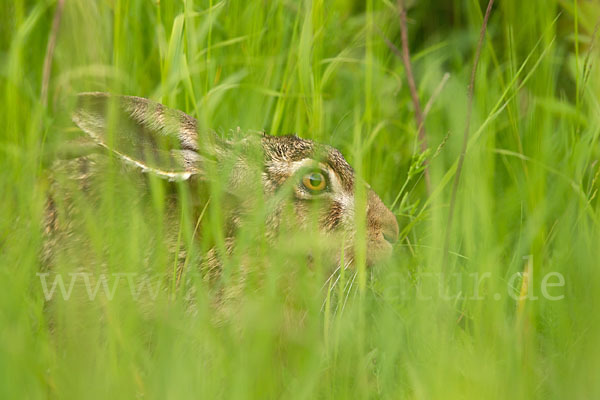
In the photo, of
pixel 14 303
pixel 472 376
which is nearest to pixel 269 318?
pixel 472 376

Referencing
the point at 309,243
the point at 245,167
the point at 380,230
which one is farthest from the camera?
the point at 245,167

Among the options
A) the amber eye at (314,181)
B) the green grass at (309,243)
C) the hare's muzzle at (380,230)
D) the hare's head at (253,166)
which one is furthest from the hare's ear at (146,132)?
the hare's muzzle at (380,230)

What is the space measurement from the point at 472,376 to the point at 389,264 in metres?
1.27

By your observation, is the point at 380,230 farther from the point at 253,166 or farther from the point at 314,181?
the point at 253,166

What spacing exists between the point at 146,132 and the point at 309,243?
0.87 metres

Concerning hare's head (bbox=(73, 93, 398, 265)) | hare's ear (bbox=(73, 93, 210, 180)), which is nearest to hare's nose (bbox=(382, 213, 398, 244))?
hare's head (bbox=(73, 93, 398, 265))

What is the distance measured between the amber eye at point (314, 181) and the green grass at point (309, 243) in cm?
20

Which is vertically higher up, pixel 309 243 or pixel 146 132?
pixel 146 132

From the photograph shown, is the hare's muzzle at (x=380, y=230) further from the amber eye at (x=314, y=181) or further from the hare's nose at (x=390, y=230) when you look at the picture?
the amber eye at (x=314, y=181)

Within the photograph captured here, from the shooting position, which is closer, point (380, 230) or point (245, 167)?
point (380, 230)

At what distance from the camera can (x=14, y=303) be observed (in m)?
2.79

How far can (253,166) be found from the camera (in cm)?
390

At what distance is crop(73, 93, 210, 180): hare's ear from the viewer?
11.6 feet

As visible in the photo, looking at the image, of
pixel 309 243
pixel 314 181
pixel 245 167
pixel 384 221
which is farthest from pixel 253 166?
pixel 384 221
